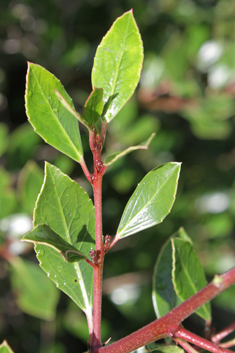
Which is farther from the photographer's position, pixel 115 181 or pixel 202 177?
pixel 202 177

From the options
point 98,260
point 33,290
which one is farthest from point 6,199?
point 98,260

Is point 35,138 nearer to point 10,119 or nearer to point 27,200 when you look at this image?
point 27,200

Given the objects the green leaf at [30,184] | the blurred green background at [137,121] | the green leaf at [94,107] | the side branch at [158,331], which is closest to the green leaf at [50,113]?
the green leaf at [94,107]

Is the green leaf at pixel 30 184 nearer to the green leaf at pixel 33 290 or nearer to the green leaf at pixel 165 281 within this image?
the green leaf at pixel 33 290

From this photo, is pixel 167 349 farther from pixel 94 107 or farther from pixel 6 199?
pixel 6 199

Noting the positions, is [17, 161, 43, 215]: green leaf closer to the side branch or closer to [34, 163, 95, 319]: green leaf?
[34, 163, 95, 319]: green leaf


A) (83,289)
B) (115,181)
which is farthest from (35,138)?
(83,289)

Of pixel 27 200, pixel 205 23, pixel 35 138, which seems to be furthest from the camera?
pixel 205 23

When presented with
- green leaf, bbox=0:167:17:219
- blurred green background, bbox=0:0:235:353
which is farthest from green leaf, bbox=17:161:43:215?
blurred green background, bbox=0:0:235:353
